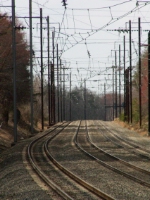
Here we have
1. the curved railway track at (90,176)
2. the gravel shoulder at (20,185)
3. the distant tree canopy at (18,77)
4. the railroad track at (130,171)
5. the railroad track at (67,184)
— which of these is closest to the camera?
the railroad track at (67,184)

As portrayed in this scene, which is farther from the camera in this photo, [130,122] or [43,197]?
[130,122]

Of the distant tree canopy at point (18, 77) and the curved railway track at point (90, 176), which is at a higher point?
the distant tree canopy at point (18, 77)

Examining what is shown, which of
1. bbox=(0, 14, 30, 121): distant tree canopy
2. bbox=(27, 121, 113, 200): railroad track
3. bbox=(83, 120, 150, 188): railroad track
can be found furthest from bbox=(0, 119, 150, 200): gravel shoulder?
bbox=(0, 14, 30, 121): distant tree canopy

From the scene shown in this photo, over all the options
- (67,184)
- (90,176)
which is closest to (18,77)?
(90,176)

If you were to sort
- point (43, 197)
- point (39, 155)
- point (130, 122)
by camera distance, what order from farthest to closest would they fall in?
1. point (130, 122)
2. point (39, 155)
3. point (43, 197)

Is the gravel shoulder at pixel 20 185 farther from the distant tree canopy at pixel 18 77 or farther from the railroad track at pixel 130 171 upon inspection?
the distant tree canopy at pixel 18 77

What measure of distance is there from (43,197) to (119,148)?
662 inches

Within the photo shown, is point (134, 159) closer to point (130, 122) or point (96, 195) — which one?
point (96, 195)

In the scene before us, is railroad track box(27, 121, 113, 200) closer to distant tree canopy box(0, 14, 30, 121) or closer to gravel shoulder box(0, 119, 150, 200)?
gravel shoulder box(0, 119, 150, 200)

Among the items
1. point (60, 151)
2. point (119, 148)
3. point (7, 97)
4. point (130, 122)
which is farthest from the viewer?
point (130, 122)

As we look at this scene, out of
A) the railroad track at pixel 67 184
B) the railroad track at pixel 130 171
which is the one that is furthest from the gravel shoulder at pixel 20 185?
the railroad track at pixel 130 171

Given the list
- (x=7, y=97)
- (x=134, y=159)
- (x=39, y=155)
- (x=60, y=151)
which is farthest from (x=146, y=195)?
(x=7, y=97)

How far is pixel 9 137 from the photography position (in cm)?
4675

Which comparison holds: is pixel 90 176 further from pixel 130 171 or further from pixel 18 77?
pixel 18 77
